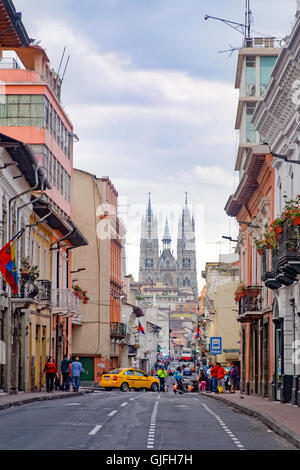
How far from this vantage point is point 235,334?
72.6 metres

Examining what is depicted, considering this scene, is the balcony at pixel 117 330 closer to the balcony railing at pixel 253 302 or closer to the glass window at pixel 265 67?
the glass window at pixel 265 67

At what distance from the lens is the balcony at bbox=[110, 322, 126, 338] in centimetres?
6788

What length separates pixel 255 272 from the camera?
41125 millimetres

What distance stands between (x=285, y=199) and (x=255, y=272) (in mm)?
11599

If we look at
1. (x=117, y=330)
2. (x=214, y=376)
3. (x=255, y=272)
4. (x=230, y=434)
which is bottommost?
(x=214, y=376)

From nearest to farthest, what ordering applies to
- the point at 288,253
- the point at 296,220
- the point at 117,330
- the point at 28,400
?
the point at 296,220, the point at 288,253, the point at 28,400, the point at 117,330

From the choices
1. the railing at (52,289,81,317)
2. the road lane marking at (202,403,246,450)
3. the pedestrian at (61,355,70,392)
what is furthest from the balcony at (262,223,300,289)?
the railing at (52,289,81,317)

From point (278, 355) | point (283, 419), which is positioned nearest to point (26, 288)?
point (278, 355)

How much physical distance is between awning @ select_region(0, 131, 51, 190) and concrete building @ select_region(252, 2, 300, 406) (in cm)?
812

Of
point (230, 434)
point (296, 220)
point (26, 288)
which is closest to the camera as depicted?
point (230, 434)

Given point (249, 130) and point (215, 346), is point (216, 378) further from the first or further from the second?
point (249, 130)

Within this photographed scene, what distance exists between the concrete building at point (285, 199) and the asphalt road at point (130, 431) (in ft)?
17.6
